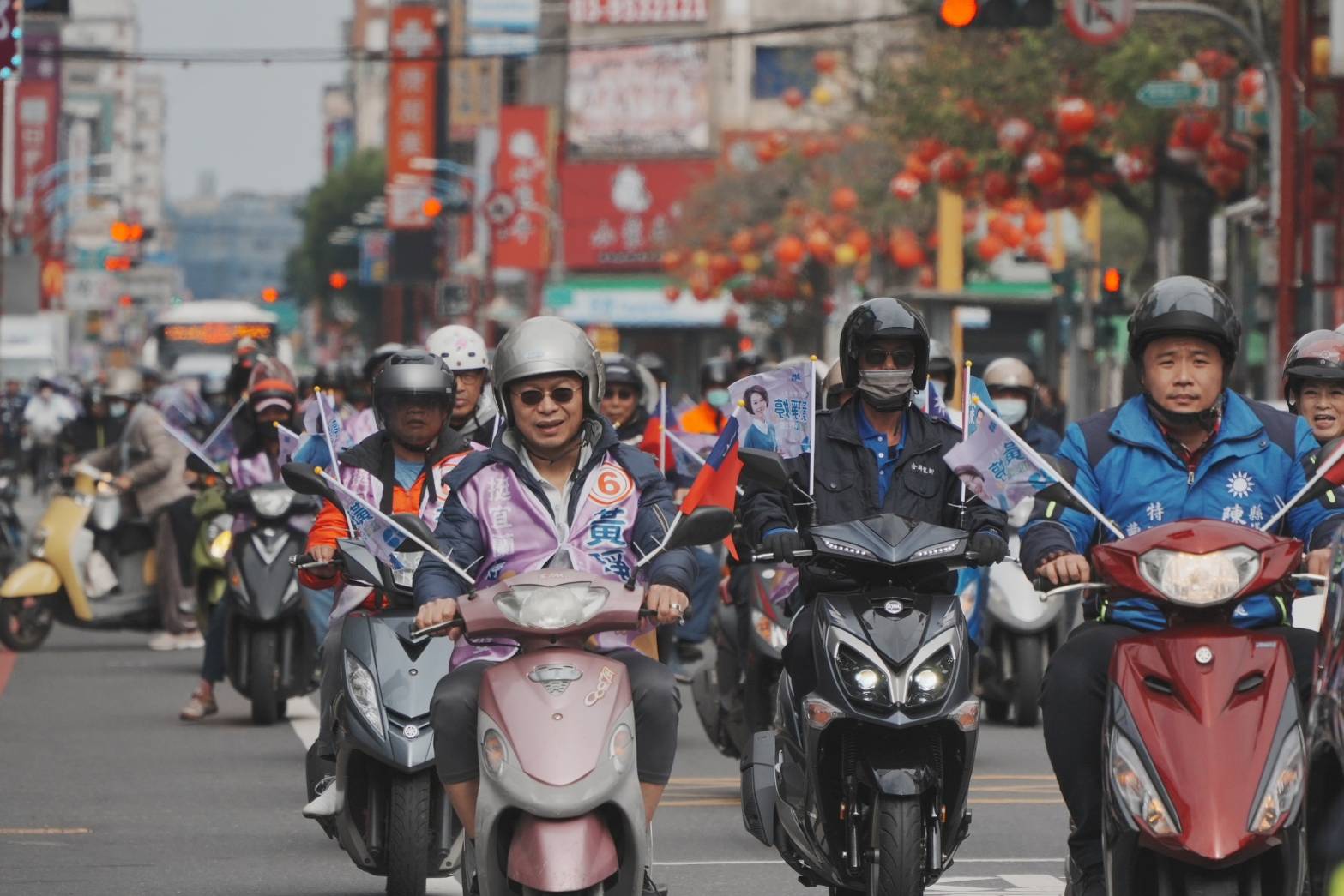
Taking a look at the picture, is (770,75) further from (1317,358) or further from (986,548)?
(986,548)

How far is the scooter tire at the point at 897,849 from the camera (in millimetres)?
7621

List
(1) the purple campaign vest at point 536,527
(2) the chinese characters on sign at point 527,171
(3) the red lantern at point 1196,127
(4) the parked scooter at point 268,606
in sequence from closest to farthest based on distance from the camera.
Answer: (1) the purple campaign vest at point 536,527, (4) the parked scooter at point 268,606, (3) the red lantern at point 1196,127, (2) the chinese characters on sign at point 527,171

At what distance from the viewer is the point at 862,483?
8453mm

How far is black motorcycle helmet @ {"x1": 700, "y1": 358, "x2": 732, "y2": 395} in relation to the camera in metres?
18.4

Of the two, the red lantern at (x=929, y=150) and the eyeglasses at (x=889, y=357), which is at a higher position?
the red lantern at (x=929, y=150)

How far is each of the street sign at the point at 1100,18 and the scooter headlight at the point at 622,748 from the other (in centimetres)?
1659

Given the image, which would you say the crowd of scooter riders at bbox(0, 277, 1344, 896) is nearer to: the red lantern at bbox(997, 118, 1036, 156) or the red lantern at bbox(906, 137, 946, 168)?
the red lantern at bbox(997, 118, 1036, 156)

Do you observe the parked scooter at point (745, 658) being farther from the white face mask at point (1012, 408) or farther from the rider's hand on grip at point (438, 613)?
the rider's hand on grip at point (438, 613)

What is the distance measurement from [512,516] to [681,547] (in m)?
0.43

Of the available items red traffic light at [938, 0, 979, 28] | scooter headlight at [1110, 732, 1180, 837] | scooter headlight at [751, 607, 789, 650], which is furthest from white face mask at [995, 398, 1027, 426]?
scooter headlight at [1110, 732, 1180, 837]

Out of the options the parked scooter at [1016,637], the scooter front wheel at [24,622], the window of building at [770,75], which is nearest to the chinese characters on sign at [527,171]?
the window of building at [770,75]

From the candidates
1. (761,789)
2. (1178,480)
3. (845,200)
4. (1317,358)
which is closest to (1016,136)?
(845,200)

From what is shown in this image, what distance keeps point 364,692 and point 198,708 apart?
6.36 m

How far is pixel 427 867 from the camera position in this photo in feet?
28.6
